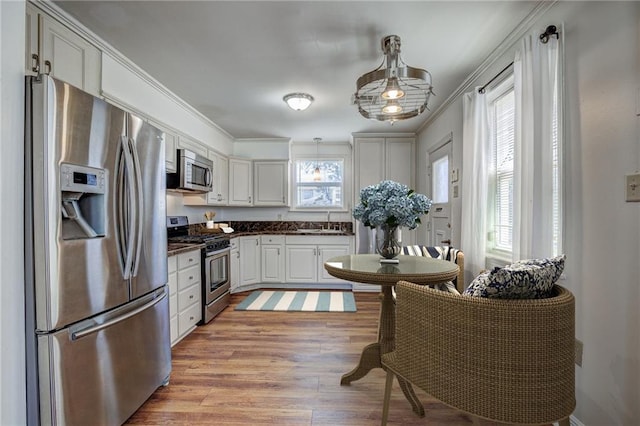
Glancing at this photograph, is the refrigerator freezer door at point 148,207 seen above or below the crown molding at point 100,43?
below

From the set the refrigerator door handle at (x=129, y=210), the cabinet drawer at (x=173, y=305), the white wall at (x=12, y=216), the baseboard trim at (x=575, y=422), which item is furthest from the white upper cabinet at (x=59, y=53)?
the baseboard trim at (x=575, y=422)

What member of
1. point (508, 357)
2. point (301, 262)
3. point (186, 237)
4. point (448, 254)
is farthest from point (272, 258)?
point (508, 357)

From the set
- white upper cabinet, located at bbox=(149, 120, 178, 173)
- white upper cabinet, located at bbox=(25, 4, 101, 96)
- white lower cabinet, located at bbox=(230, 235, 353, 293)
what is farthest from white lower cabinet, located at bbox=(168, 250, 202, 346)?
white lower cabinet, located at bbox=(230, 235, 353, 293)

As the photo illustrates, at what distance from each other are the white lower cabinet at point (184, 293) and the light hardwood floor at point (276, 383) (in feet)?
0.48

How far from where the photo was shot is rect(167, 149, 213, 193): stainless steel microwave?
3.08 meters

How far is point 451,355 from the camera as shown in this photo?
114cm

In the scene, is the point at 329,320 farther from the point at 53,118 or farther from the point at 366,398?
the point at 53,118

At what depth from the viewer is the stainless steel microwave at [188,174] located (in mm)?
3076

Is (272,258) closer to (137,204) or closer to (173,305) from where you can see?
(173,305)

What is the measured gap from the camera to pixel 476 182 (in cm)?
239

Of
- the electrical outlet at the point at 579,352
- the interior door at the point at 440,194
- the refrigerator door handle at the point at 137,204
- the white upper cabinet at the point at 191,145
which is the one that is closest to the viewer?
the electrical outlet at the point at 579,352

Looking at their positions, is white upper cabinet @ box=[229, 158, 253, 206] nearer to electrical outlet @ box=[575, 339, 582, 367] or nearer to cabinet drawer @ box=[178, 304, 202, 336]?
cabinet drawer @ box=[178, 304, 202, 336]

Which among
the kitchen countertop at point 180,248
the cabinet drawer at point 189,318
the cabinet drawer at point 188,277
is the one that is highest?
the kitchen countertop at point 180,248

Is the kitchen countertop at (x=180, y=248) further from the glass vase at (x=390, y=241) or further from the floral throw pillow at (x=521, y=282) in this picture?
the floral throw pillow at (x=521, y=282)
